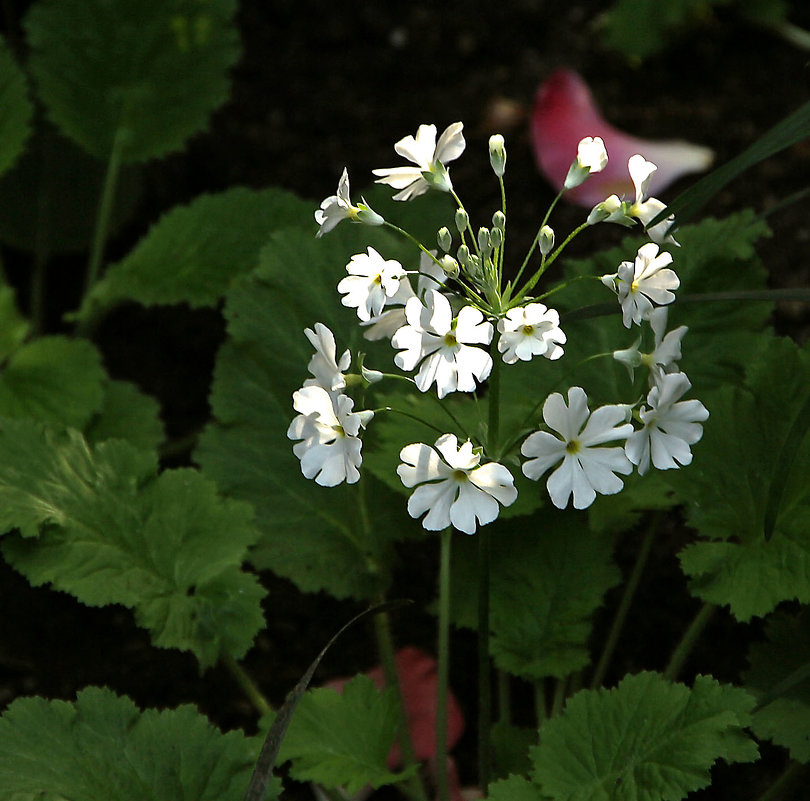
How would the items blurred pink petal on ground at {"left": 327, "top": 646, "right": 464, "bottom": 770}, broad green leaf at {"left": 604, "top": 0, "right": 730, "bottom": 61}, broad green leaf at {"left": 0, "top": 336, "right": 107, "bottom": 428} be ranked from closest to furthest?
blurred pink petal on ground at {"left": 327, "top": 646, "right": 464, "bottom": 770}, broad green leaf at {"left": 0, "top": 336, "right": 107, "bottom": 428}, broad green leaf at {"left": 604, "top": 0, "right": 730, "bottom": 61}

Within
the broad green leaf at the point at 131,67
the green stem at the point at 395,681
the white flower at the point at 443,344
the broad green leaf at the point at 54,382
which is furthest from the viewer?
the broad green leaf at the point at 131,67

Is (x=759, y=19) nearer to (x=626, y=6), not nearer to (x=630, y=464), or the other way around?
(x=626, y=6)

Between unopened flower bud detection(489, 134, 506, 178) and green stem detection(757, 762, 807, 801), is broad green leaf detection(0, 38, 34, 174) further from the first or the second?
green stem detection(757, 762, 807, 801)

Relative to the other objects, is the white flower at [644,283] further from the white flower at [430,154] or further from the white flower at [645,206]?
the white flower at [430,154]

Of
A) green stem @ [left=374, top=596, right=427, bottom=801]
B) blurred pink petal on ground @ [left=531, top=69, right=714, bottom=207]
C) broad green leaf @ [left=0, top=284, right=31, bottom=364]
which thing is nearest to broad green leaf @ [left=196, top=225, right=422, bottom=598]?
green stem @ [left=374, top=596, right=427, bottom=801]

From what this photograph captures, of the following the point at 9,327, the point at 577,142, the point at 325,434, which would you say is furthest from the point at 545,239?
the point at 577,142

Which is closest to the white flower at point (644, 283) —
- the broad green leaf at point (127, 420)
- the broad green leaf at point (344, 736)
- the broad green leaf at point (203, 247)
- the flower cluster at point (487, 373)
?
the flower cluster at point (487, 373)

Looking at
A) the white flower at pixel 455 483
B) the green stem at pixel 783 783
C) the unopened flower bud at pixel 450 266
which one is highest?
the unopened flower bud at pixel 450 266

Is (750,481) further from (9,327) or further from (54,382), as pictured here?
(9,327)
